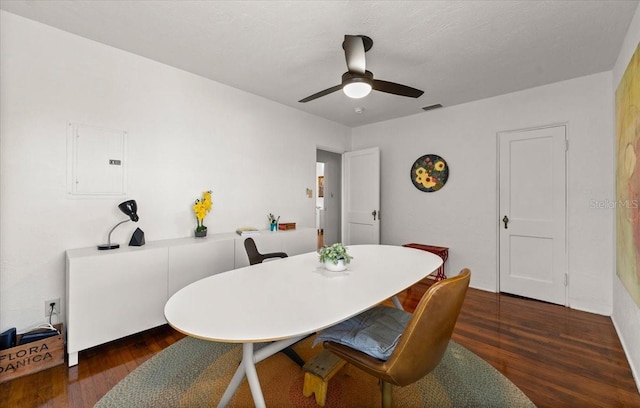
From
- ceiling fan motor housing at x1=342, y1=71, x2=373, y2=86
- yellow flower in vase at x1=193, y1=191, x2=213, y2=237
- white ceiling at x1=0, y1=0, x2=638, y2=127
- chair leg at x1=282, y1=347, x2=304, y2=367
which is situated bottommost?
chair leg at x1=282, y1=347, x2=304, y2=367

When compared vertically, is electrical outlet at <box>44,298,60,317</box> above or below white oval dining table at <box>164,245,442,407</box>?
below

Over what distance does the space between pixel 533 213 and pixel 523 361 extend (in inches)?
77.1

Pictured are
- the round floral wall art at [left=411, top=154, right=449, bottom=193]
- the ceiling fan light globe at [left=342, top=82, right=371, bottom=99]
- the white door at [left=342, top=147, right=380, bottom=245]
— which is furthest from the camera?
the white door at [left=342, top=147, right=380, bottom=245]

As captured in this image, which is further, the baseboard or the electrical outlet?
the electrical outlet

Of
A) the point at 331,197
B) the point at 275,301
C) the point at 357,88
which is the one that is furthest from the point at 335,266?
the point at 331,197

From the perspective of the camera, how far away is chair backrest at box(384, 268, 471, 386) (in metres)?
1.14

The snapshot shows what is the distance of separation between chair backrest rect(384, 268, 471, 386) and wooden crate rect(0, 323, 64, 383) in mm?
2348

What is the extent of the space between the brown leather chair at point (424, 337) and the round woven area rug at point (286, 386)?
1.94 feet

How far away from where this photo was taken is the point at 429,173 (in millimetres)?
4195

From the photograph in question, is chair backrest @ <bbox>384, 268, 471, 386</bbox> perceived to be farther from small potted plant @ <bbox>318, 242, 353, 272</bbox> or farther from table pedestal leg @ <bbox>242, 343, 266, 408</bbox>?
small potted plant @ <bbox>318, 242, 353, 272</bbox>

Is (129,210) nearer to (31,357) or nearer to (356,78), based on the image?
(31,357)

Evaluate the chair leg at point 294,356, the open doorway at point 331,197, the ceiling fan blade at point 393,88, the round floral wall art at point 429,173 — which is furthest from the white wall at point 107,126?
the open doorway at point 331,197

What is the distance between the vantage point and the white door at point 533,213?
318 centimetres

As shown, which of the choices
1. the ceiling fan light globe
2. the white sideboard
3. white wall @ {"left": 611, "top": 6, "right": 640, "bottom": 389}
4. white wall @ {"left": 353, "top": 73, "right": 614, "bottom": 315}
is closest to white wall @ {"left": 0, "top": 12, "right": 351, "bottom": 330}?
the white sideboard
